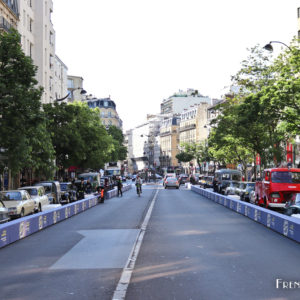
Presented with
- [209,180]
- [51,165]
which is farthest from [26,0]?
[209,180]

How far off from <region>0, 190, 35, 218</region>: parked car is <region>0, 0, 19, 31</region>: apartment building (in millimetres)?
22015

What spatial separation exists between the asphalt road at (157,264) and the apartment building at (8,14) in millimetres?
29309

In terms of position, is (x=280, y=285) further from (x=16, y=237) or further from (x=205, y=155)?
(x=205, y=155)

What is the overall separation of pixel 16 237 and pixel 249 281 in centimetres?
851

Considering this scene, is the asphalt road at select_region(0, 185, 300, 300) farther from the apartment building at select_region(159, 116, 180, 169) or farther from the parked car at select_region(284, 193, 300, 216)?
the apartment building at select_region(159, 116, 180, 169)

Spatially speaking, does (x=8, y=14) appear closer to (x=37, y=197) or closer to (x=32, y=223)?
(x=37, y=197)

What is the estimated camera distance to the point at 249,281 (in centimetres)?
847

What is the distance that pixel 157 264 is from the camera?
1018cm

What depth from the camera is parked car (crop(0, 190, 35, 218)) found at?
20.8 metres

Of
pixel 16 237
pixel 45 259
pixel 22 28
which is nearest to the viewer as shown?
pixel 45 259

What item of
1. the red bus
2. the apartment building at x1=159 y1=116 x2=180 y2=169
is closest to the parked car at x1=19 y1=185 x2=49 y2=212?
the red bus

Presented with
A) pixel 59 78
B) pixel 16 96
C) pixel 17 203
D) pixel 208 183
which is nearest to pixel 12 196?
pixel 17 203

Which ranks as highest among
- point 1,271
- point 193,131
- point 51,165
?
point 193,131

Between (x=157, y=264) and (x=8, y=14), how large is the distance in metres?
39.2
